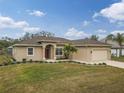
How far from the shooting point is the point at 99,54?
3291 cm

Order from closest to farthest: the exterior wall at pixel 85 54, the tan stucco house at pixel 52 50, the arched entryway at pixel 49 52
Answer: the tan stucco house at pixel 52 50 < the exterior wall at pixel 85 54 < the arched entryway at pixel 49 52

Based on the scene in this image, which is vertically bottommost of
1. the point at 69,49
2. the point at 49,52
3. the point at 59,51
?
the point at 49,52

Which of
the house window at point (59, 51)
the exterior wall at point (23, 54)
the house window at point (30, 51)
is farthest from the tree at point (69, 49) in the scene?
the house window at point (30, 51)

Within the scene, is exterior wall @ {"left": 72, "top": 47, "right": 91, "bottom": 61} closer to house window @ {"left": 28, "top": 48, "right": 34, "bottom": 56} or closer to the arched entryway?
the arched entryway

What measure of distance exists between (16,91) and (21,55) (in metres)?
18.6

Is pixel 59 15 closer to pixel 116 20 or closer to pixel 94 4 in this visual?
pixel 94 4

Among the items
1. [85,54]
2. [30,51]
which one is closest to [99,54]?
[85,54]

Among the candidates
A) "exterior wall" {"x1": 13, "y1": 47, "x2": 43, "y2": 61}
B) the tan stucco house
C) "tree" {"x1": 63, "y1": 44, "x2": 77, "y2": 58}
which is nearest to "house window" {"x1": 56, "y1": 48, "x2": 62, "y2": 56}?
the tan stucco house

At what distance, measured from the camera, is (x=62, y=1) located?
30.4m

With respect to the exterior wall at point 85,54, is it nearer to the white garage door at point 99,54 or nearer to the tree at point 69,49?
the white garage door at point 99,54

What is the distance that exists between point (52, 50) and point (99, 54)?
8.51 m

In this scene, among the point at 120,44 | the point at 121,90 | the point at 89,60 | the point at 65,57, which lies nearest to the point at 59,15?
the point at 65,57

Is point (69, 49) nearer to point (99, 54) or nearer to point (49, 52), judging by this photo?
point (49, 52)

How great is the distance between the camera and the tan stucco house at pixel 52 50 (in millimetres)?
31397
